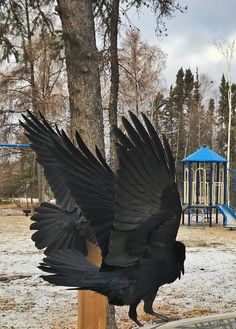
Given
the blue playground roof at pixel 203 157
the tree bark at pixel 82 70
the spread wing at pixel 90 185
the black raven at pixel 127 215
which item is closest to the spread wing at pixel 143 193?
the black raven at pixel 127 215

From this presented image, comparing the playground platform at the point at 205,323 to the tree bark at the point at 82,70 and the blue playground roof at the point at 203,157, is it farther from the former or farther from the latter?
the blue playground roof at the point at 203,157

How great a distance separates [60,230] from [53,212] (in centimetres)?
21

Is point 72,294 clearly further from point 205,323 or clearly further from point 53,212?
point 205,323

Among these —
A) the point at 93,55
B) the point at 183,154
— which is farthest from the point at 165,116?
the point at 93,55

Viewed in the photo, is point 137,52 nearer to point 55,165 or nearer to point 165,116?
point 165,116

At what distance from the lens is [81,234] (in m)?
3.03

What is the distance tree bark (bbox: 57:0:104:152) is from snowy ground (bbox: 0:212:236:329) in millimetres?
1647

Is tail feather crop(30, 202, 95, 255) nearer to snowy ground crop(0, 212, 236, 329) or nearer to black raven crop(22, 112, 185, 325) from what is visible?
black raven crop(22, 112, 185, 325)

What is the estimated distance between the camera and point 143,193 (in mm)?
2072

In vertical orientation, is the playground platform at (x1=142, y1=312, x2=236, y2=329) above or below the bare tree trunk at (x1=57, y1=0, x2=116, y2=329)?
below

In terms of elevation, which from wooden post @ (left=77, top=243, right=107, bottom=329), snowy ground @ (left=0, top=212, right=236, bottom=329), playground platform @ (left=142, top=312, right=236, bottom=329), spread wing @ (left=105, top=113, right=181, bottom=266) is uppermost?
spread wing @ (left=105, top=113, right=181, bottom=266)

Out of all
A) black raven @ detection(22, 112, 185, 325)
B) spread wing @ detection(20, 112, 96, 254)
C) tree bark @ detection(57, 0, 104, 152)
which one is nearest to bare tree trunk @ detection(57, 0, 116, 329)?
tree bark @ detection(57, 0, 104, 152)

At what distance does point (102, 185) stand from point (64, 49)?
1947mm

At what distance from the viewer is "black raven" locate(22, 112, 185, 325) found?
79.4 inches
